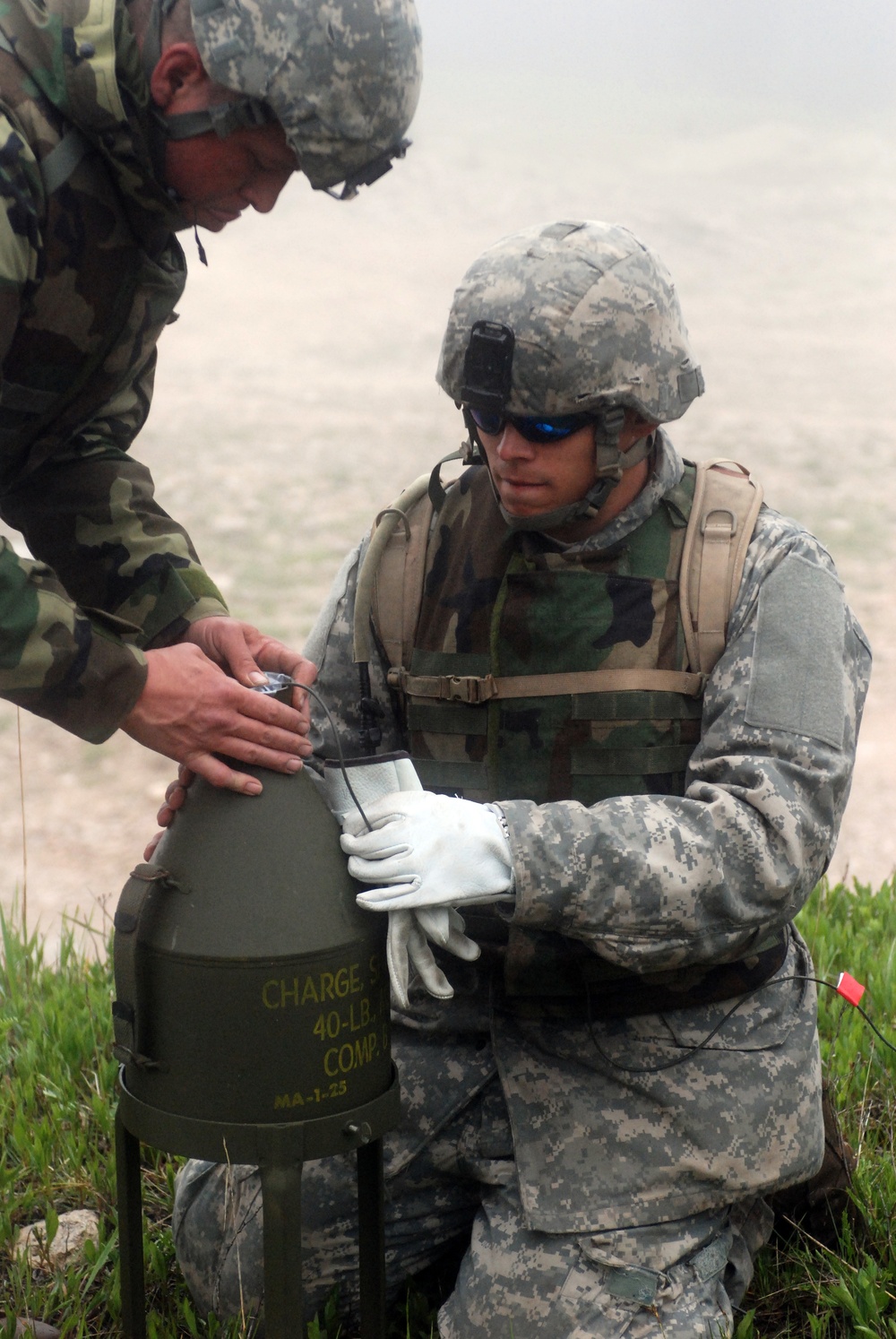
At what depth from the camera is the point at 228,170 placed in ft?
10.3

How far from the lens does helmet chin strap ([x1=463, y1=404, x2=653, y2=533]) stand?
3143 mm

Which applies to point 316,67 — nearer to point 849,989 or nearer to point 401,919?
point 401,919

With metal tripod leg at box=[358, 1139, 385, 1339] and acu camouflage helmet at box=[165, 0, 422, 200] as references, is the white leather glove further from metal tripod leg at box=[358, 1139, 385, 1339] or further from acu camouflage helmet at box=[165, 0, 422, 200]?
acu camouflage helmet at box=[165, 0, 422, 200]

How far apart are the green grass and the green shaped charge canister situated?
2.55 feet

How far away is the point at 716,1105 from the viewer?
322 cm

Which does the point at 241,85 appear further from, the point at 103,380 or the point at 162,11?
the point at 103,380

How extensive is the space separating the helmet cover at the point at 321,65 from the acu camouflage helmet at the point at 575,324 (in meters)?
0.37

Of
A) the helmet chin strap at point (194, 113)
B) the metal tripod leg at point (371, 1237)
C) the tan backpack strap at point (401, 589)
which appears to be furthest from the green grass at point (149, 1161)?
the helmet chin strap at point (194, 113)

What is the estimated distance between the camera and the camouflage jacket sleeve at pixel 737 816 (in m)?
2.83

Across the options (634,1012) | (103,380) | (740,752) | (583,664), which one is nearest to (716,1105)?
(634,1012)

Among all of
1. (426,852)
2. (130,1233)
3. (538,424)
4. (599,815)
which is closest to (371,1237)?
(130,1233)

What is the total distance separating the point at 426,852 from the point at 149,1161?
1.66 metres

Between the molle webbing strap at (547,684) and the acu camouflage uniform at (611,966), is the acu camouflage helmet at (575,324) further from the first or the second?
the molle webbing strap at (547,684)

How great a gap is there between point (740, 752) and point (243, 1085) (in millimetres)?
1174
